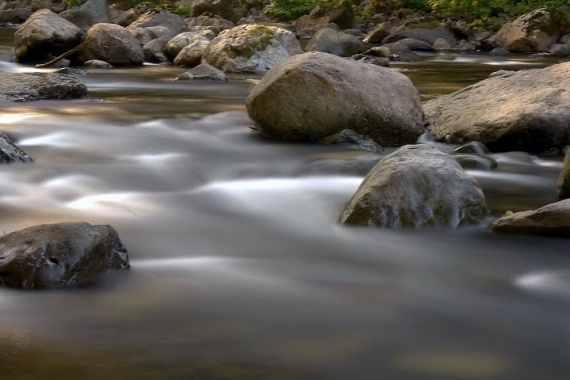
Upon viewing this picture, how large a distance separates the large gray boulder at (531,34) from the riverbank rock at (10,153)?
15670 mm

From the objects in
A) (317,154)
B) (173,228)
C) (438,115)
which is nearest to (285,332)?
(173,228)

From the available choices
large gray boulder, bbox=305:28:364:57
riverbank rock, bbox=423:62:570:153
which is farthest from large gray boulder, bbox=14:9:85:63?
riverbank rock, bbox=423:62:570:153

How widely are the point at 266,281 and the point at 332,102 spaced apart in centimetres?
343

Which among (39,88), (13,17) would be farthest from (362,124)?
(13,17)

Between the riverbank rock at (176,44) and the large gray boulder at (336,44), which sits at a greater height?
the riverbank rock at (176,44)

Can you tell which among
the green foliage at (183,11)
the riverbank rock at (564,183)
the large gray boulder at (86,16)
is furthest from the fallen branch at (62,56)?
the green foliage at (183,11)

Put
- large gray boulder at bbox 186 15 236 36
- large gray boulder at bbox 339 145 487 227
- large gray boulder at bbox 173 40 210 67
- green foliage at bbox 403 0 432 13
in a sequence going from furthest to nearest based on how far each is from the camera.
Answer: green foliage at bbox 403 0 432 13
large gray boulder at bbox 186 15 236 36
large gray boulder at bbox 173 40 210 67
large gray boulder at bbox 339 145 487 227

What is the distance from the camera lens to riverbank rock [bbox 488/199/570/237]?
15.4ft

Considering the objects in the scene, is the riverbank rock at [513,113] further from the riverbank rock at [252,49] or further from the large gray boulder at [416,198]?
the riverbank rock at [252,49]

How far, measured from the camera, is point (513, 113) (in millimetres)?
7219

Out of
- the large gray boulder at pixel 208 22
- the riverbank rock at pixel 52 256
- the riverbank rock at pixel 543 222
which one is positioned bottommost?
the large gray boulder at pixel 208 22

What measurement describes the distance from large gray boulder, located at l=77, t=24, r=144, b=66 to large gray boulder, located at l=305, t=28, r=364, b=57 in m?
4.31

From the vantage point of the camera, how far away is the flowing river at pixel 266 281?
10.4 ft

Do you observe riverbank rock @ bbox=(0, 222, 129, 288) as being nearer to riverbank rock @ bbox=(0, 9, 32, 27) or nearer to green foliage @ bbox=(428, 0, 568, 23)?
green foliage @ bbox=(428, 0, 568, 23)
